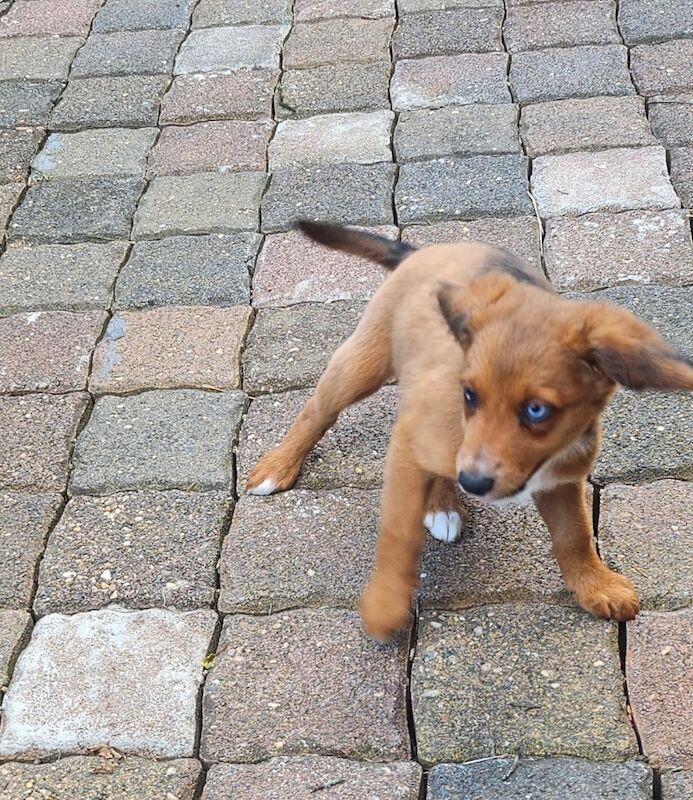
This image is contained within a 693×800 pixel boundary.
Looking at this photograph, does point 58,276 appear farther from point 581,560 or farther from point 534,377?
point 534,377

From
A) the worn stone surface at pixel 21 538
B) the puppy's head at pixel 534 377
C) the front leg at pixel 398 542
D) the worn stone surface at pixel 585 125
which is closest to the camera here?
the puppy's head at pixel 534 377

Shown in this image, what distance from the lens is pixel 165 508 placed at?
3.66 meters

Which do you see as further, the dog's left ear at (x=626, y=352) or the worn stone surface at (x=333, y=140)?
the worn stone surface at (x=333, y=140)

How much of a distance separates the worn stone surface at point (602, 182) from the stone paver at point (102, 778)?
3.09 meters

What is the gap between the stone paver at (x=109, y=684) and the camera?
2.94 meters

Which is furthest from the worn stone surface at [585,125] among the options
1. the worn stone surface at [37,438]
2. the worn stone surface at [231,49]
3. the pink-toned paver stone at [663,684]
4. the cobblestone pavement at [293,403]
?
the pink-toned paver stone at [663,684]

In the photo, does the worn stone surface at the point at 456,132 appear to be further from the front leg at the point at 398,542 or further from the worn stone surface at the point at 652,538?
the front leg at the point at 398,542

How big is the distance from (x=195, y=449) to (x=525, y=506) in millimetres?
1142

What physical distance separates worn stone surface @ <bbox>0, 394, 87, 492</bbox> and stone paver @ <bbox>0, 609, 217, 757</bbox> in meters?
0.66

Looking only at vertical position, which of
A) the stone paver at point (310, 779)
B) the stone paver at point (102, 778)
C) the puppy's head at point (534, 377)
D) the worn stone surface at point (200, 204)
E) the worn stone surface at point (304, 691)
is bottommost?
the worn stone surface at point (200, 204)

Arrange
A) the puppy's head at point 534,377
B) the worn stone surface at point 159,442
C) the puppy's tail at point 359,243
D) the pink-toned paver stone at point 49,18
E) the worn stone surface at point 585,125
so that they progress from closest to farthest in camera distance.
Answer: the puppy's head at point 534,377
the puppy's tail at point 359,243
the worn stone surface at point 159,442
the worn stone surface at point 585,125
the pink-toned paver stone at point 49,18

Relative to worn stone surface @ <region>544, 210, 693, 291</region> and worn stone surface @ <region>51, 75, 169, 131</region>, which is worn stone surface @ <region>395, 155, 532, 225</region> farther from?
worn stone surface @ <region>51, 75, 169, 131</region>

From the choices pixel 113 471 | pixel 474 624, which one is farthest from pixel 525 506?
pixel 113 471

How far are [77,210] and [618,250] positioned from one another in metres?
2.47
